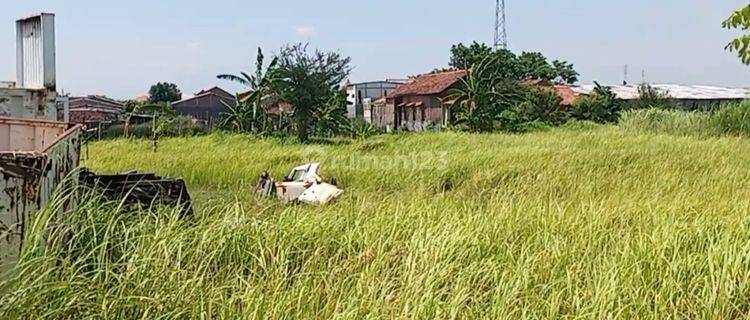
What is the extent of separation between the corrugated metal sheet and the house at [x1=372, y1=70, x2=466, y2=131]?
25556mm

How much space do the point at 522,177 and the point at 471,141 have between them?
769 centimetres

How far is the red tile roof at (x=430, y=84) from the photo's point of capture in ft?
111

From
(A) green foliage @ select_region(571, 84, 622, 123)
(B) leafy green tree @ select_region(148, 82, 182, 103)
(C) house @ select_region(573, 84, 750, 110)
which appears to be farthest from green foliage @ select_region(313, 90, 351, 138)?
(B) leafy green tree @ select_region(148, 82, 182, 103)

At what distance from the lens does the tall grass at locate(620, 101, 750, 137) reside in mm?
19328

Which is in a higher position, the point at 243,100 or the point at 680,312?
the point at 243,100

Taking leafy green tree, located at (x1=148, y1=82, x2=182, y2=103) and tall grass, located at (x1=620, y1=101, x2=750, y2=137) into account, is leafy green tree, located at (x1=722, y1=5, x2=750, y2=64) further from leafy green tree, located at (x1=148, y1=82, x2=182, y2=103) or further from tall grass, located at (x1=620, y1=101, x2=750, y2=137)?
leafy green tree, located at (x1=148, y1=82, x2=182, y2=103)

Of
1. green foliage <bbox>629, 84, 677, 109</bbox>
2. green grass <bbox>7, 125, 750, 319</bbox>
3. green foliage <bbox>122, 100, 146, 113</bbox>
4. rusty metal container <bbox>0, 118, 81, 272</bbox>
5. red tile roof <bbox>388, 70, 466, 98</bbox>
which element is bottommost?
green grass <bbox>7, 125, 750, 319</bbox>

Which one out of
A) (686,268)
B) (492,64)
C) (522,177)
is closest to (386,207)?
(686,268)

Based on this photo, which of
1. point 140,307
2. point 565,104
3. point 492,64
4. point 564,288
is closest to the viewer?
point 140,307

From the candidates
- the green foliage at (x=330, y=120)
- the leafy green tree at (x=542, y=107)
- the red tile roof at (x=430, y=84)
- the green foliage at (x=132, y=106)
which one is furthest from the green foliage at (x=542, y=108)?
the green foliage at (x=132, y=106)

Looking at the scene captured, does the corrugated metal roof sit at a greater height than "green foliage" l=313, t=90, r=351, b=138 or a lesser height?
greater

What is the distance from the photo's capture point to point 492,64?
90.8 feet

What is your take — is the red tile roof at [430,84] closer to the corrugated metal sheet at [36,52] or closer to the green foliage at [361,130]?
the green foliage at [361,130]

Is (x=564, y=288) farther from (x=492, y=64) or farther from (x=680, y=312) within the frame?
(x=492, y=64)
